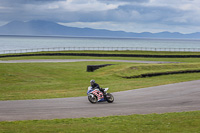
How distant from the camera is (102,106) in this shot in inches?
726

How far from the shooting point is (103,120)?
13766 mm

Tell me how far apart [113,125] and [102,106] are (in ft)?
19.8

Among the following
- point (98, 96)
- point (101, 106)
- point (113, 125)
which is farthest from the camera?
point (98, 96)

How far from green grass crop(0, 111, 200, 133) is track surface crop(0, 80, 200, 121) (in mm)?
1569

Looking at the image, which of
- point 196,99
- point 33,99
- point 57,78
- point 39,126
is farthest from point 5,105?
point 57,78

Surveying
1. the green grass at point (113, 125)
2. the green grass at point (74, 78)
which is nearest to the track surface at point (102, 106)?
the green grass at point (113, 125)

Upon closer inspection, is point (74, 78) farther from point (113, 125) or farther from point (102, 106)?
point (113, 125)

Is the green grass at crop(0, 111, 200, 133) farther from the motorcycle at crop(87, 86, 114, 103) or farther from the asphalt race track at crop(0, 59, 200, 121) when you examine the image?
the motorcycle at crop(87, 86, 114, 103)

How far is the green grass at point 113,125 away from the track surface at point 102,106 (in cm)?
157

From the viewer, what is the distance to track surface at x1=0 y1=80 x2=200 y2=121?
1562cm

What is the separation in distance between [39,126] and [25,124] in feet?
2.92

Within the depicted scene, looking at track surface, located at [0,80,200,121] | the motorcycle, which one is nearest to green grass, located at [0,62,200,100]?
track surface, located at [0,80,200,121]

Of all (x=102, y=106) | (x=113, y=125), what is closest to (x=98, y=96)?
(x=102, y=106)

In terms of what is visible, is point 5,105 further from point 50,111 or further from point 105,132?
point 105,132
